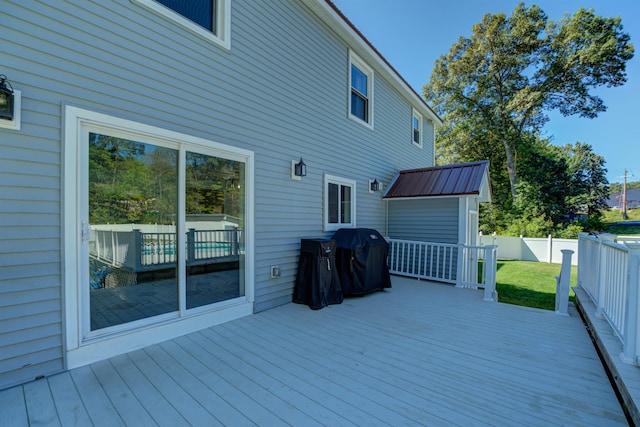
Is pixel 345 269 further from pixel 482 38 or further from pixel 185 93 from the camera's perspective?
pixel 482 38

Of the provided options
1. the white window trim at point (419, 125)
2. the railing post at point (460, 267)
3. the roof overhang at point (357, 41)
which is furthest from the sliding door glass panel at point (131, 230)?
the white window trim at point (419, 125)

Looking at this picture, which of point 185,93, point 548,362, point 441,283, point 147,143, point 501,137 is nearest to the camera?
point 548,362

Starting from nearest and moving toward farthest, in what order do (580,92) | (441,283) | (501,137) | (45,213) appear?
(45,213) < (441,283) < (580,92) < (501,137)

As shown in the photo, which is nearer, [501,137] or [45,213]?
[45,213]

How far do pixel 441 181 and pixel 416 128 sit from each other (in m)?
3.74

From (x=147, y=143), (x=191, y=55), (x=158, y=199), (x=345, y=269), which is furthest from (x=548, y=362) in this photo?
(x=191, y=55)

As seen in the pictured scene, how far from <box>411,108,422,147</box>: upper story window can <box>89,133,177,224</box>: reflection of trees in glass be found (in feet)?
26.6

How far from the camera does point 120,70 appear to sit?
2.79 meters

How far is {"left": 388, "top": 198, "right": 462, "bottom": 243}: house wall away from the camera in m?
6.56

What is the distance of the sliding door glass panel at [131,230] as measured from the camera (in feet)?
8.98

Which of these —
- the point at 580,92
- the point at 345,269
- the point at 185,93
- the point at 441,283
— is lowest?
the point at 441,283

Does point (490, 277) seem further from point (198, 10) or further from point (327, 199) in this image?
point (198, 10)

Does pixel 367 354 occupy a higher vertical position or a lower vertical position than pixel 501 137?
lower

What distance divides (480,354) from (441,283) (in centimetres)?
342
